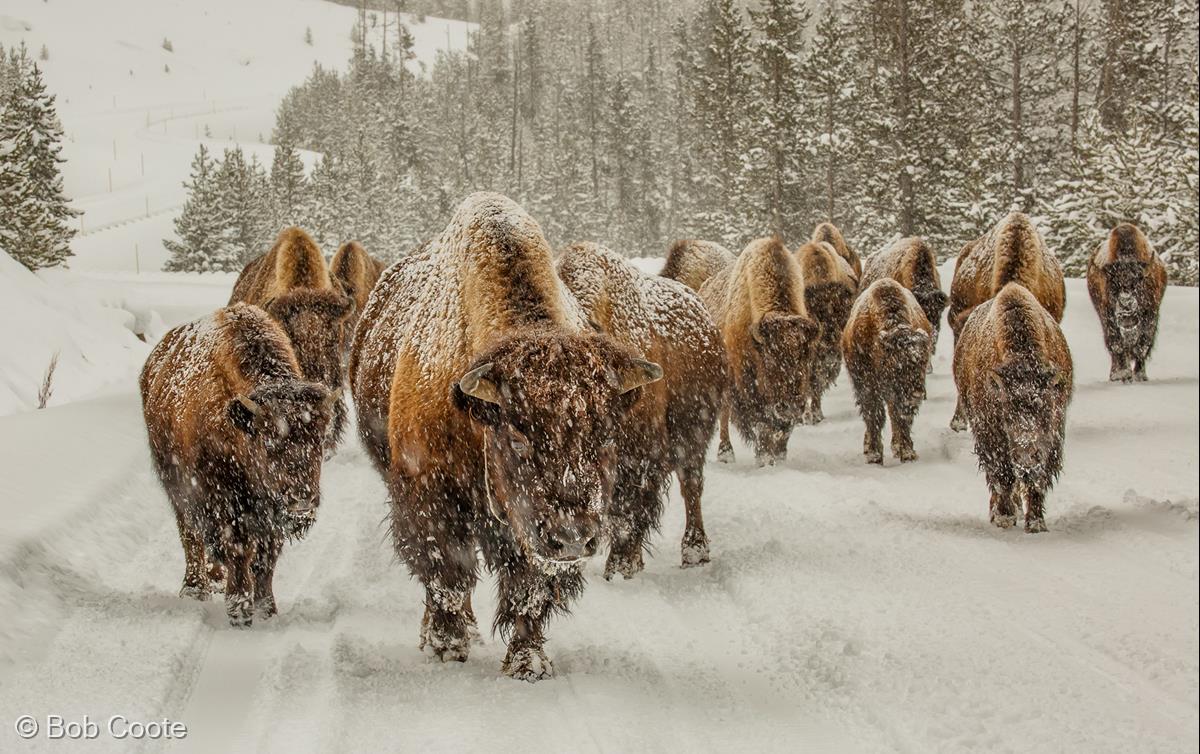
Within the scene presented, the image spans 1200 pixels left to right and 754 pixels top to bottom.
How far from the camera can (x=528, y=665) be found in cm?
452

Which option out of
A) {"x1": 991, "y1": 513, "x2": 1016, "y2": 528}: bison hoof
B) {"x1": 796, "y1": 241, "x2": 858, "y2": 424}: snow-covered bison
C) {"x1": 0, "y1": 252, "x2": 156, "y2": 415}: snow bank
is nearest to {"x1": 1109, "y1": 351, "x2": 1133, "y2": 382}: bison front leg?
{"x1": 796, "y1": 241, "x2": 858, "y2": 424}: snow-covered bison

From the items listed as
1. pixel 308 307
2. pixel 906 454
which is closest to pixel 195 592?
pixel 308 307

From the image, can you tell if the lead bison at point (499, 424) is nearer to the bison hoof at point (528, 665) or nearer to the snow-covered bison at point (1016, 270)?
the bison hoof at point (528, 665)

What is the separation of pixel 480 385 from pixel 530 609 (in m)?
1.32

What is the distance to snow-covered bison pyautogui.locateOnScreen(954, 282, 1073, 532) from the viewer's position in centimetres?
694

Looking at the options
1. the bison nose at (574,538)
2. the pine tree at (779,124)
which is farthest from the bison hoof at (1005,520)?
the pine tree at (779,124)

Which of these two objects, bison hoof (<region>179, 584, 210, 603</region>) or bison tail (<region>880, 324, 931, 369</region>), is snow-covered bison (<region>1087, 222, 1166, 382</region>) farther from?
bison hoof (<region>179, 584, 210, 603</region>)

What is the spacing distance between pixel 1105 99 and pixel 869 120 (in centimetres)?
1229

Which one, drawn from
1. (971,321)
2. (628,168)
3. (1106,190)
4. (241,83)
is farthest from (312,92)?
(971,321)

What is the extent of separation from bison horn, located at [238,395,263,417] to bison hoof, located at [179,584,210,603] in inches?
56.6

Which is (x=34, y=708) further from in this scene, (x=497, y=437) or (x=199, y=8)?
(x=199, y=8)

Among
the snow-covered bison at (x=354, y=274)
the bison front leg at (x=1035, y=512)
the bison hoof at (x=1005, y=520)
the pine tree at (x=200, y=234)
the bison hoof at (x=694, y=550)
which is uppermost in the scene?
the pine tree at (x=200, y=234)

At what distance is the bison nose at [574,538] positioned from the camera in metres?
3.68

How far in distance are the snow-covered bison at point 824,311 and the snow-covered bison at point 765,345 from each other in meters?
2.40
